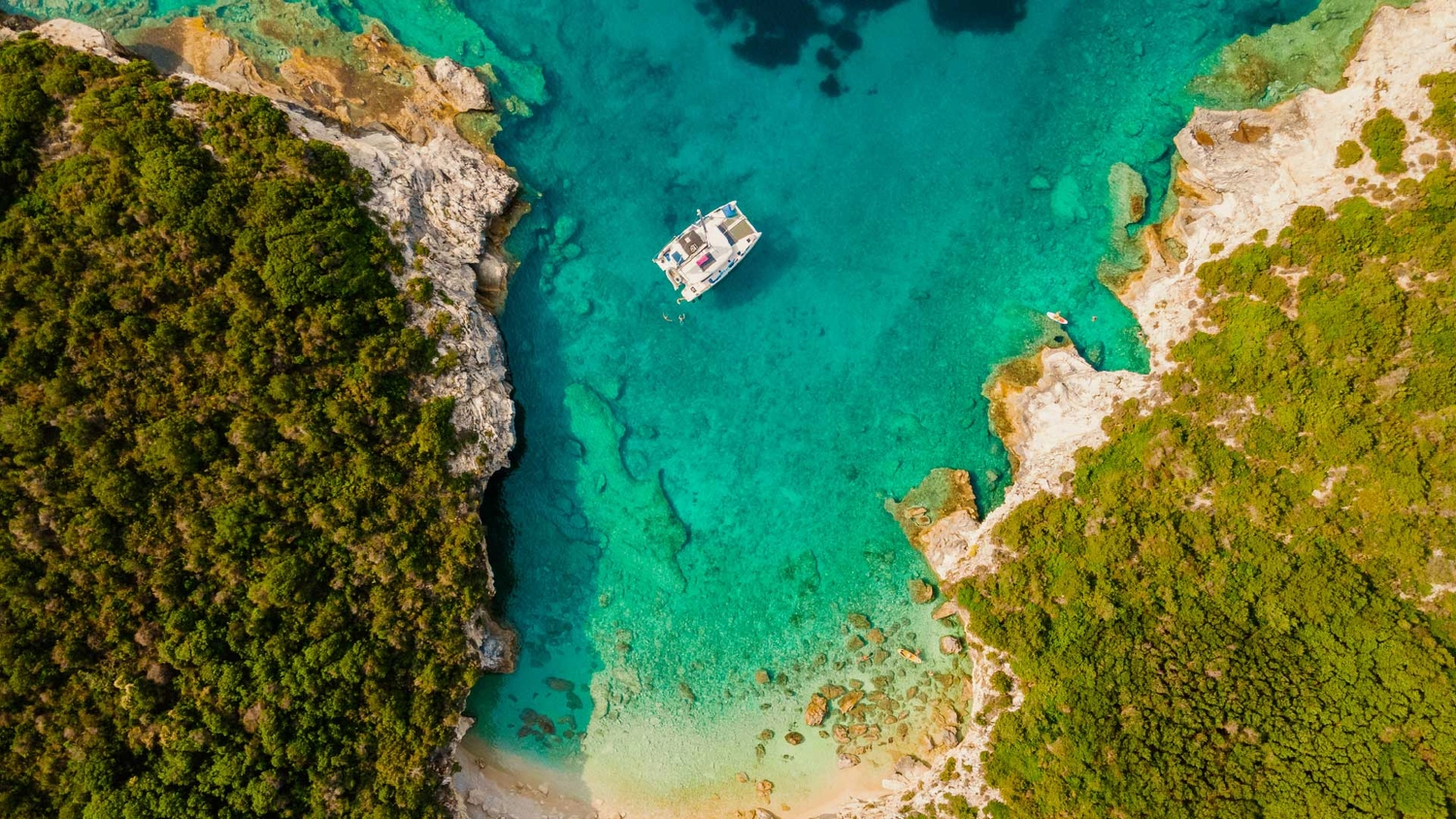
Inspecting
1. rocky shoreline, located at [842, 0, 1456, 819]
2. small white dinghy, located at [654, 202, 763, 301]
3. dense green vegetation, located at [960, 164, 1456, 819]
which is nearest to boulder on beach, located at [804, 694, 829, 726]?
rocky shoreline, located at [842, 0, 1456, 819]

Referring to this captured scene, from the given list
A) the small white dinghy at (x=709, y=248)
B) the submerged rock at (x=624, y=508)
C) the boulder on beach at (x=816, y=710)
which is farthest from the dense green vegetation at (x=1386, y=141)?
the submerged rock at (x=624, y=508)

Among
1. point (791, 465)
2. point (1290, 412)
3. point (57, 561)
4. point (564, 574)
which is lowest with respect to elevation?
point (564, 574)

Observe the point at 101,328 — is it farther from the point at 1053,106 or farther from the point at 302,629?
the point at 1053,106

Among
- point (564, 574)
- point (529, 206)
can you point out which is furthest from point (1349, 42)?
point (564, 574)

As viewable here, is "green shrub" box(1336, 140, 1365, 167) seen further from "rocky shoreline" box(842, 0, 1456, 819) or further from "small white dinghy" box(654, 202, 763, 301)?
"small white dinghy" box(654, 202, 763, 301)

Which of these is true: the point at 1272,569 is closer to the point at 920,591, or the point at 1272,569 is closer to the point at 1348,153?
the point at 920,591

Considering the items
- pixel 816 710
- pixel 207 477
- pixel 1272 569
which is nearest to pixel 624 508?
pixel 816 710
